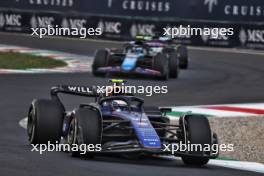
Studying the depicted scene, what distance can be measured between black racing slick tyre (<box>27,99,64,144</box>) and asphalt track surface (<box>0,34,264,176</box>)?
0.26 metres

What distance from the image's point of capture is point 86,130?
1066 cm

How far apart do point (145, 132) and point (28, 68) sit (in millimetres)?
14785

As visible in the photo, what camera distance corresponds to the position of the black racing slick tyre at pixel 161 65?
75.2 ft

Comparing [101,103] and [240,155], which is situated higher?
[101,103]

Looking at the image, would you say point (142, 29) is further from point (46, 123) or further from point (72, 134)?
point (72, 134)

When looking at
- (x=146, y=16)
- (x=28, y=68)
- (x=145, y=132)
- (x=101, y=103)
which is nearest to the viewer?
A: (x=145, y=132)

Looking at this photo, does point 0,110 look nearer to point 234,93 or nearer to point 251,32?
point 234,93

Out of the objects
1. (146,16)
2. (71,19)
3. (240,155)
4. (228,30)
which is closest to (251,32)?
(228,30)

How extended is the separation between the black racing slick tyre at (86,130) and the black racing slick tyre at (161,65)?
12.1m

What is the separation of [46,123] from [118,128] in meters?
0.90

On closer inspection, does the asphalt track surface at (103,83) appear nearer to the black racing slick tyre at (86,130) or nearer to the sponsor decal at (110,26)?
the black racing slick tyre at (86,130)

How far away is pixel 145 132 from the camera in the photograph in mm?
10680

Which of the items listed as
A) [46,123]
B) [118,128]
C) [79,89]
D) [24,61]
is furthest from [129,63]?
[118,128]

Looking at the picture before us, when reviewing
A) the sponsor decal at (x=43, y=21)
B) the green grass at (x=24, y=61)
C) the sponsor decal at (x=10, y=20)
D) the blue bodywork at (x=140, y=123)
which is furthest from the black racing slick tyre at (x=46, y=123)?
the sponsor decal at (x=10, y=20)
